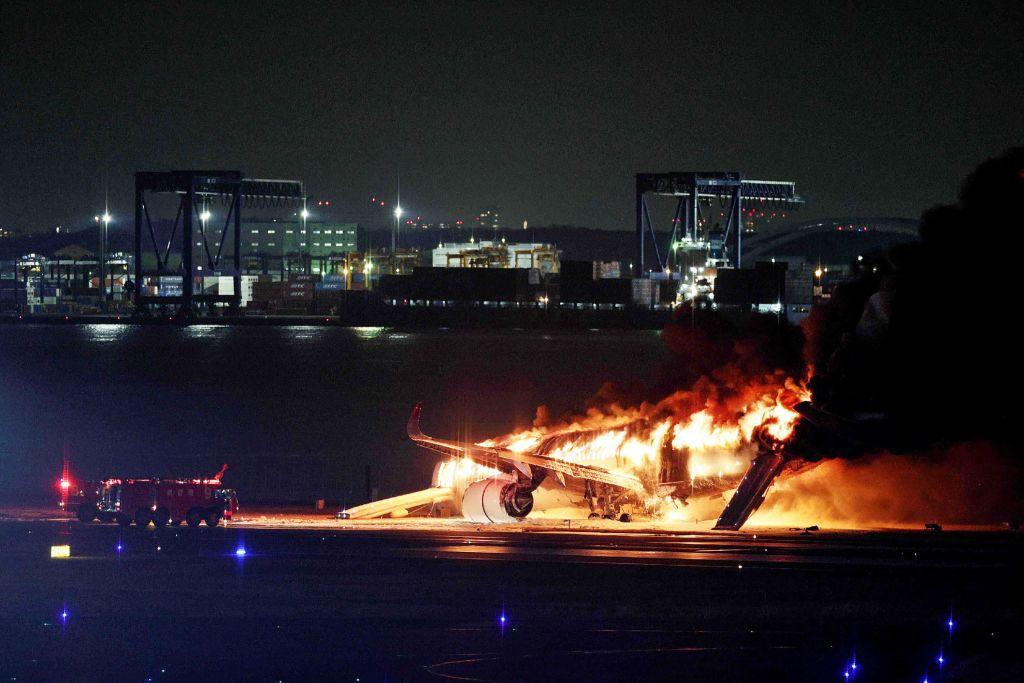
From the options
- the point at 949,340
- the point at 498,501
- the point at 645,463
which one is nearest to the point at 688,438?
the point at 645,463

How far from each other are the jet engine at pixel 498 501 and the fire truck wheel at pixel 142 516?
7.61 meters

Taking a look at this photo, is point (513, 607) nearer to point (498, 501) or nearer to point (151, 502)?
point (498, 501)

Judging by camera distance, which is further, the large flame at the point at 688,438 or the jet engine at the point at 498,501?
the jet engine at the point at 498,501

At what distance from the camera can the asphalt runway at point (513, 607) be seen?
17078 millimetres

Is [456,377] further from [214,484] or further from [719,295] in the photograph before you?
[214,484]

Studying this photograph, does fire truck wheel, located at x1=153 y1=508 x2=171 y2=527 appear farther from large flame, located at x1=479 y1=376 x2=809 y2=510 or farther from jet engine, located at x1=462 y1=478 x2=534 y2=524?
large flame, located at x1=479 y1=376 x2=809 y2=510

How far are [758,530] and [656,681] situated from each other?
13.5 metres

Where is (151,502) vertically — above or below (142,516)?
above

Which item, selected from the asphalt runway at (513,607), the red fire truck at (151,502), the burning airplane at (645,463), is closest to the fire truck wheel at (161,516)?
the red fire truck at (151,502)

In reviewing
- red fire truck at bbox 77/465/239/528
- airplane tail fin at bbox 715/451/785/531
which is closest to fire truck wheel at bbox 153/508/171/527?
red fire truck at bbox 77/465/239/528

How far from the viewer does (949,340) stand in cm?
2842

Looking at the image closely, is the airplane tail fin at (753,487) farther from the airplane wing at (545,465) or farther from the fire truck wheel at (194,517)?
the fire truck wheel at (194,517)

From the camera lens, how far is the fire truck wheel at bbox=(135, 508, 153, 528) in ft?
98.9

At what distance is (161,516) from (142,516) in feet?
1.40
